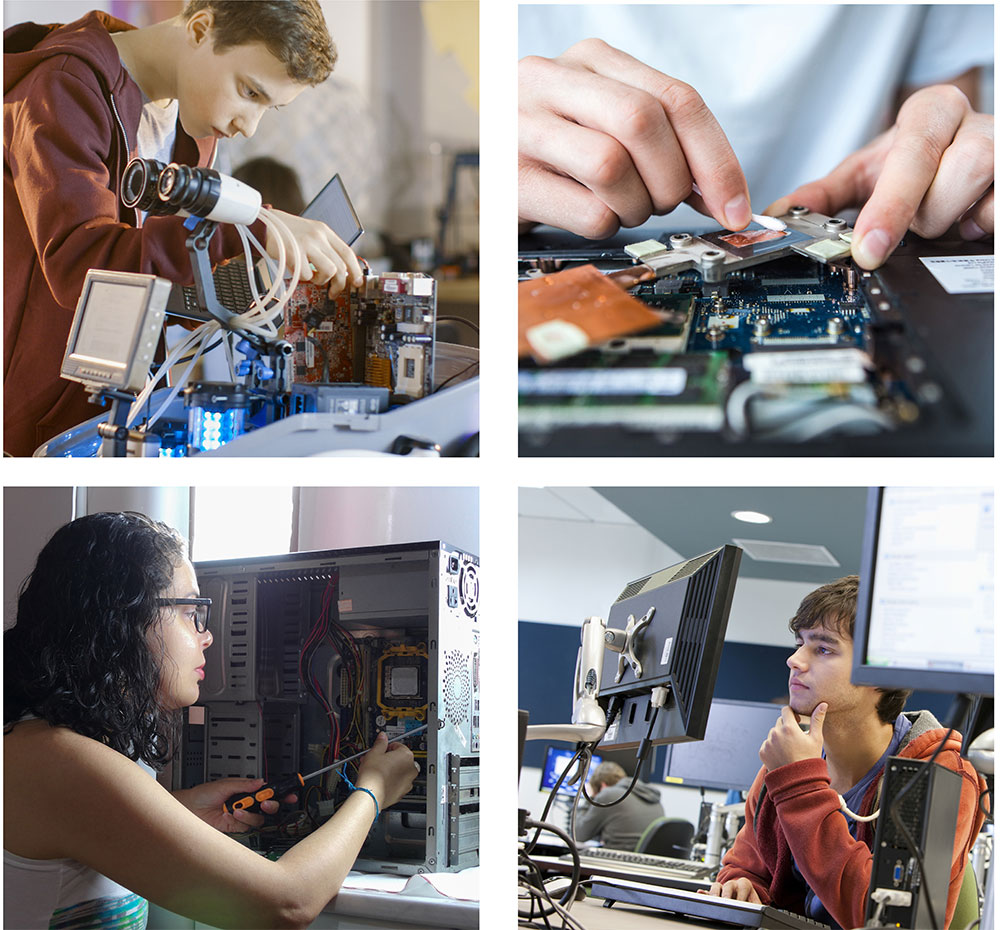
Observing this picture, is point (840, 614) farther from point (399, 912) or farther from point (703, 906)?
point (399, 912)

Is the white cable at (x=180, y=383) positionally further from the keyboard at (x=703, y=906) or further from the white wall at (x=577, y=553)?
the white wall at (x=577, y=553)

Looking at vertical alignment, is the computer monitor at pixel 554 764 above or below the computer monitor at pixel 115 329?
below

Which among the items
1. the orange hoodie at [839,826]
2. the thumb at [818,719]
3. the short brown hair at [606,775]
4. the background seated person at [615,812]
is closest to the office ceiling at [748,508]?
the thumb at [818,719]

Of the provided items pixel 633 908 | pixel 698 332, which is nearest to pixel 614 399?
pixel 698 332

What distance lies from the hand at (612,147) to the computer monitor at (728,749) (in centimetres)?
182

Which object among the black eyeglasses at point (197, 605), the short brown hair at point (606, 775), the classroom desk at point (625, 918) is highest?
the black eyeglasses at point (197, 605)

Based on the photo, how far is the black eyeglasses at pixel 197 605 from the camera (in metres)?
1.30

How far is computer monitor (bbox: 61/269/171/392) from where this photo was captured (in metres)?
1.18

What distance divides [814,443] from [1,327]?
1101 mm

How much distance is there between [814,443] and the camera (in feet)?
3.62

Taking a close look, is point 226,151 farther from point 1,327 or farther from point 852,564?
point 852,564

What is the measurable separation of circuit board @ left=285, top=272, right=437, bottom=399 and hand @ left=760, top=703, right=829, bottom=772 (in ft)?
2.28

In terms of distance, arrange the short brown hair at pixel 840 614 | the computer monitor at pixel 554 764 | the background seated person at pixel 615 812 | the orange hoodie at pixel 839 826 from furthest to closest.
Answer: the computer monitor at pixel 554 764, the background seated person at pixel 615 812, the short brown hair at pixel 840 614, the orange hoodie at pixel 839 826

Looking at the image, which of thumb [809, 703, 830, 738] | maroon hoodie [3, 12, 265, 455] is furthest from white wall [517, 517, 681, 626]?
maroon hoodie [3, 12, 265, 455]
